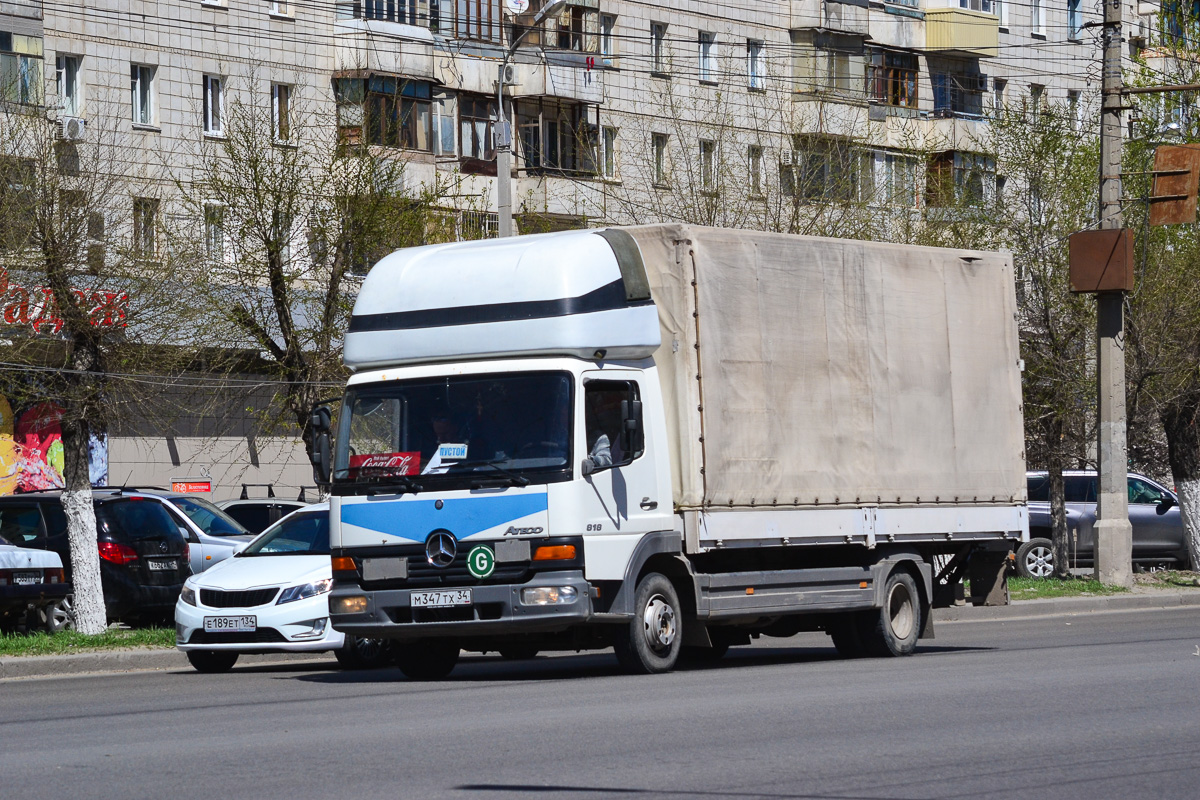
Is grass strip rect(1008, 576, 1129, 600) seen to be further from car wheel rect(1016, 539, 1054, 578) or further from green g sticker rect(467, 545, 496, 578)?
green g sticker rect(467, 545, 496, 578)

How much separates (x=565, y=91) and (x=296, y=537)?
1225 inches

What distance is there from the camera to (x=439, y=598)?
45.9ft

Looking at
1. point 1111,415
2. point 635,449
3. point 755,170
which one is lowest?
point 635,449

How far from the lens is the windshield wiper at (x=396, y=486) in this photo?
14.1 meters

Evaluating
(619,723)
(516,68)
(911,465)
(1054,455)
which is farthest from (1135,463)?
(619,723)

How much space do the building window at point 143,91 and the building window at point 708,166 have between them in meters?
13.5

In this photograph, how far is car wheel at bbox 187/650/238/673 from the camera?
57.1ft

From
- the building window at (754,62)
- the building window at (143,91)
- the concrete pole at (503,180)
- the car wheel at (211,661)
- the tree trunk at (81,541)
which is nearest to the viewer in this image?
the car wheel at (211,661)

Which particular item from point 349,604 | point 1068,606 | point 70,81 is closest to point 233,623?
point 349,604

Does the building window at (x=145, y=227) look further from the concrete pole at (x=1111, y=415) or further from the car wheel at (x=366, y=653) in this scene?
the concrete pole at (x=1111, y=415)

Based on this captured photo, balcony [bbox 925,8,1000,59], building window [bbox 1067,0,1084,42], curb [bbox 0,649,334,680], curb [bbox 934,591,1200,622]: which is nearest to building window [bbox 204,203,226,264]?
curb [bbox 0,649,334,680]

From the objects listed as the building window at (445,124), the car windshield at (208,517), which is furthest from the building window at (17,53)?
the car windshield at (208,517)

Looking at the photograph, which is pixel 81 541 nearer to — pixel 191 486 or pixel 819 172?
pixel 819 172

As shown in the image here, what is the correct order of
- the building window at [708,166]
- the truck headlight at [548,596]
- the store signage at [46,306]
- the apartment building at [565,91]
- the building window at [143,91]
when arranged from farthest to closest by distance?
1. the building window at [143,91]
2. the apartment building at [565,91]
3. the building window at [708,166]
4. the store signage at [46,306]
5. the truck headlight at [548,596]
